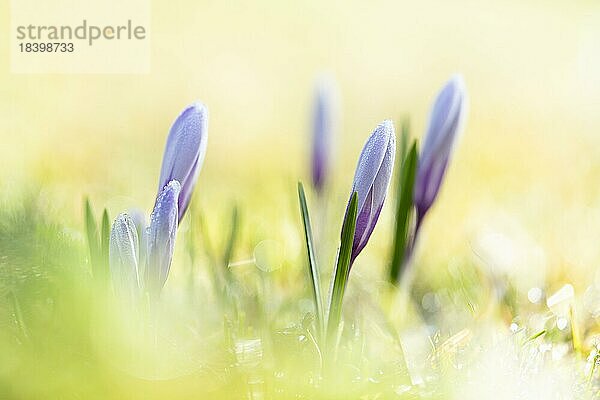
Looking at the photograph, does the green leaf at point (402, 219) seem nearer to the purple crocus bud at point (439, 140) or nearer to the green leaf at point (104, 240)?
the purple crocus bud at point (439, 140)

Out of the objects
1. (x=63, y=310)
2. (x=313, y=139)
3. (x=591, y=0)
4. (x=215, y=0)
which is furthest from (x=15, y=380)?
(x=591, y=0)

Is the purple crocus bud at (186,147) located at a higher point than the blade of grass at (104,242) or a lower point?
higher

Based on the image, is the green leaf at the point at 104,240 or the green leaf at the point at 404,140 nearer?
the green leaf at the point at 104,240

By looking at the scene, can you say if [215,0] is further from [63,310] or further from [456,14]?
[63,310]

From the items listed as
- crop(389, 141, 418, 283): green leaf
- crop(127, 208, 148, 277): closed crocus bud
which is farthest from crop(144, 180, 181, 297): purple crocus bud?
crop(389, 141, 418, 283): green leaf

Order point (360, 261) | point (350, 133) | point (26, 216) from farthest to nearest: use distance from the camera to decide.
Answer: point (350, 133) < point (360, 261) < point (26, 216)

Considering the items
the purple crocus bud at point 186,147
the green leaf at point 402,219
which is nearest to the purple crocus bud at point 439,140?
the green leaf at point 402,219

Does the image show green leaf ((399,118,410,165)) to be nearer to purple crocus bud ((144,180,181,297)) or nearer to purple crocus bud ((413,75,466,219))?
purple crocus bud ((413,75,466,219))
